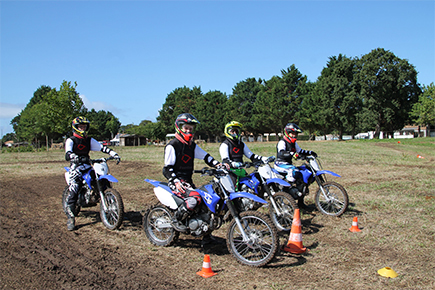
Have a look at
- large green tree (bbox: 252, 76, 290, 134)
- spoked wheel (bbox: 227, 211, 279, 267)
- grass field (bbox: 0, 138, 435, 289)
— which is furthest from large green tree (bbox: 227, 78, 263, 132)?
spoked wheel (bbox: 227, 211, 279, 267)

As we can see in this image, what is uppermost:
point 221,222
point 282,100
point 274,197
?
point 282,100

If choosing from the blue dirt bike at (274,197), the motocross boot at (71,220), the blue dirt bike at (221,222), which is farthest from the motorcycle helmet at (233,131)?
the motocross boot at (71,220)

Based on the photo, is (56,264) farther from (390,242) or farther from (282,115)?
(282,115)

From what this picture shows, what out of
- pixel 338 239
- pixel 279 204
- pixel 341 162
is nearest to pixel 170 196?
pixel 279 204

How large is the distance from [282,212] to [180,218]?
2.54 m

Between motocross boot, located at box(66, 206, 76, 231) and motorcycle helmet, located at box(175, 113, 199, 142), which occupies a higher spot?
motorcycle helmet, located at box(175, 113, 199, 142)

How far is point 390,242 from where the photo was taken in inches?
239

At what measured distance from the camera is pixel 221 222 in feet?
17.8

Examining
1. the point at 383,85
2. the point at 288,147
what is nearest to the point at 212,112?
the point at 383,85

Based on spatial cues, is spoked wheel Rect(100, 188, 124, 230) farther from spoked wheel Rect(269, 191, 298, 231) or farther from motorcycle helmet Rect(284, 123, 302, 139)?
motorcycle helmet Rect(284, 123, 302, 139)

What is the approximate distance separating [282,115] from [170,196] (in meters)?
66.6

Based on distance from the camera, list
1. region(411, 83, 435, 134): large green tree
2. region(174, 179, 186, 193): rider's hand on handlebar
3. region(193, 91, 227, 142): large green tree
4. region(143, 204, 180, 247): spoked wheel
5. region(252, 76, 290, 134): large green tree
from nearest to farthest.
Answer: region(174, 179, 186, 193): rider's hand on handlebar, region(143, 204, 180, 247): spoked wheel, region(411, 83, 435, 134): large green tree, region(252, 76, 290, 134): large green tree, region(193, 91, 227, 142): large green tree

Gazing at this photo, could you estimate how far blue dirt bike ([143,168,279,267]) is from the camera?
492 centimetres

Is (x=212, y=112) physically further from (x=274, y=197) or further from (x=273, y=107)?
(x=274, y=197)
